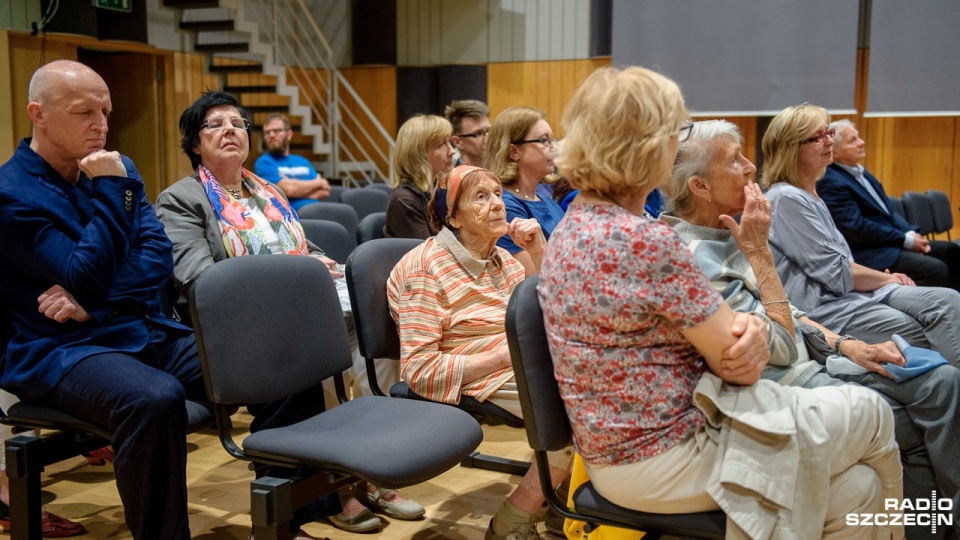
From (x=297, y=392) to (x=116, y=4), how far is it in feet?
22.2

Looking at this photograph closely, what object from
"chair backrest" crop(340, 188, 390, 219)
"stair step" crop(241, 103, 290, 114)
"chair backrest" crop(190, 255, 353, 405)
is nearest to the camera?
"chair backrest" crop(190, 255, 353, 405)

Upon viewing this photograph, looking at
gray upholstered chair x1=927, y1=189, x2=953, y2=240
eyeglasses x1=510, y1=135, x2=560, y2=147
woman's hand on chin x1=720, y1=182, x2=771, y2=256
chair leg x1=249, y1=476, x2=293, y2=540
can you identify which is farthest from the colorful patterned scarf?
gray upholstered chair x1=927, y1=189, x2=953, y2=240

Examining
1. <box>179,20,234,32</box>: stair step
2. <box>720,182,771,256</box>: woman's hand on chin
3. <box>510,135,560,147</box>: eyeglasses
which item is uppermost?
<box>179,20,234,32</box>: stair step

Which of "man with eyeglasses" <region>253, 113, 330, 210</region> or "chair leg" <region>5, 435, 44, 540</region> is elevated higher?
"man with eyeglasses" <region>253, 113, 330, 210</region>

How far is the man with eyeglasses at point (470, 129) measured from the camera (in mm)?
4176

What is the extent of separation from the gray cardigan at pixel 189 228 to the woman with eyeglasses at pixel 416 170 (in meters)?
1.06

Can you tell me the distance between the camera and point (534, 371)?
172 cm

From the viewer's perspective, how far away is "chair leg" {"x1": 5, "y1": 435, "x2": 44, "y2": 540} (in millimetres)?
2154

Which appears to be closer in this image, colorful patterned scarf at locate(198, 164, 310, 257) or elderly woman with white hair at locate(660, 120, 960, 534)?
elderly woman with white hair at locate(660, 120, 960, 534)

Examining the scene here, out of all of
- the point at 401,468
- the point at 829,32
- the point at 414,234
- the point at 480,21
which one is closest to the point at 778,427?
the point at 401,468

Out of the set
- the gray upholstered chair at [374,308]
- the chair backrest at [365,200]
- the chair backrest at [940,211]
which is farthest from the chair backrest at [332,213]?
the chair backrest at [940,211]

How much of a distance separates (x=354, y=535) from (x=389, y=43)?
360 inches

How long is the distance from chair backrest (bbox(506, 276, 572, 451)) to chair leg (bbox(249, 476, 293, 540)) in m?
0.59

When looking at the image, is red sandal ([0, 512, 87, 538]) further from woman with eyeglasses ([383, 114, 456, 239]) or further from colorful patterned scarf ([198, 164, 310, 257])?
woman with eyeglasses ([383, 114, 456, 239])
